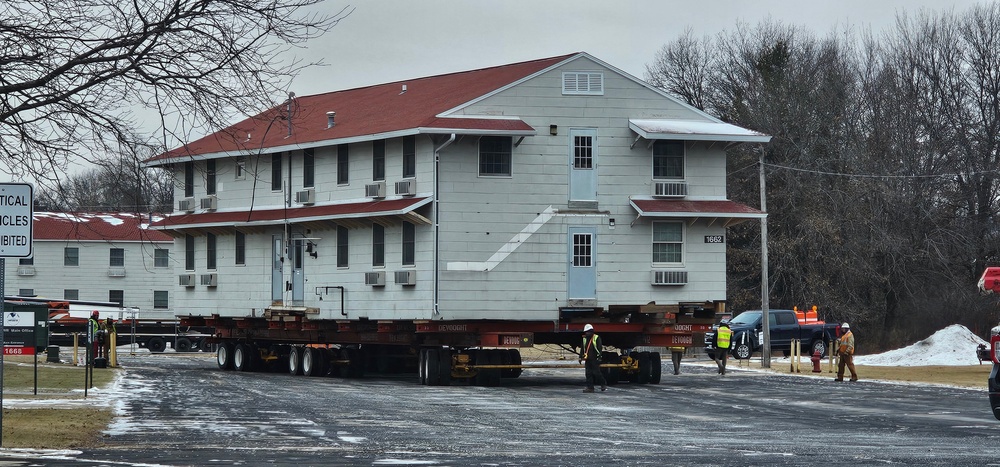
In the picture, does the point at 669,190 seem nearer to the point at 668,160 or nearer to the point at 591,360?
the point at 668,160

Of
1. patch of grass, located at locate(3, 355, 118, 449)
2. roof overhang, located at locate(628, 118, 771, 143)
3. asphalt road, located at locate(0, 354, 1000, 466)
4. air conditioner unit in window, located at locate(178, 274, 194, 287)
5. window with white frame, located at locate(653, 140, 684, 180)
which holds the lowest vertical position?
asphalt road, located at locate(0, 354, 1000, 466)

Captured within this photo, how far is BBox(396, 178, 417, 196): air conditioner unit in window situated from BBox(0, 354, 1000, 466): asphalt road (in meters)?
4.61

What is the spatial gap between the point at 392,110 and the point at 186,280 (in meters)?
8.91

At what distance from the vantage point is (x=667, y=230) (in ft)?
113

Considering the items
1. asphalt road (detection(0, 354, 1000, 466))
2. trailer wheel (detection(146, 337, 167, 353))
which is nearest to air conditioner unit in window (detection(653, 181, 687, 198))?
asphalt road (detection(0, 354, 1000, 466))

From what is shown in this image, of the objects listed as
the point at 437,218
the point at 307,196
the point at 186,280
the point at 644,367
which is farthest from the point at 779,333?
the point at 437,218

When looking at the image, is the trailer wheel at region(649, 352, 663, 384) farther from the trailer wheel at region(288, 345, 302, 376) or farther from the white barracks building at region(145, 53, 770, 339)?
the trailer wheel at region(288, 345, 302, 376)

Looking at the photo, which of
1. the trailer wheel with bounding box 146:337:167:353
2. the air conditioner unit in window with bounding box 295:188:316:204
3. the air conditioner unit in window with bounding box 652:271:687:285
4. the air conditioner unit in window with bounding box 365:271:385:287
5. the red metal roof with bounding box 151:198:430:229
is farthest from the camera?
the trailer wheel with bounding box 146:337:167:353

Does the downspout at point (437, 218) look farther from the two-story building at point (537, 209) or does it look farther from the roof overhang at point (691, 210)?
the roof overhang at point (691, 210)

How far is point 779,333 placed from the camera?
5162 cm

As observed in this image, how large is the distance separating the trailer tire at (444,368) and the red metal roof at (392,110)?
5356 millimetres

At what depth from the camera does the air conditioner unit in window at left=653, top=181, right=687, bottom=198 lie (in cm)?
3438

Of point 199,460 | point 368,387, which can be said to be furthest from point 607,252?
point 199,460

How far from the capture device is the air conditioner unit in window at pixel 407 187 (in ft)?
112
